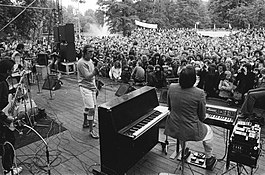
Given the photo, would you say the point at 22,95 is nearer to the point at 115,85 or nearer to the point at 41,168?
the point at 41,168

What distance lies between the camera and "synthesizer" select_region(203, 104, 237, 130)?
3.04 meters

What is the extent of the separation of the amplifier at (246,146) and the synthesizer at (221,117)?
253 mm

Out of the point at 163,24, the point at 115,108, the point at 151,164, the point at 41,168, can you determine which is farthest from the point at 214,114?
the point at 163,24

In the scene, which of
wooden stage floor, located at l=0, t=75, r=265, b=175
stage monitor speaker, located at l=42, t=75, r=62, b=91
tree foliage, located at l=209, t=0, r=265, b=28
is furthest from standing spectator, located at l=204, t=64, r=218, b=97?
tree foliage, located at l=209, t=0, r=265, b=28

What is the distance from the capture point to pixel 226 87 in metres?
6.10

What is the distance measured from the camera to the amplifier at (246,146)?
8.41 ft

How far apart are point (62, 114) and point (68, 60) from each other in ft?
17.0

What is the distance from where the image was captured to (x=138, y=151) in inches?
129

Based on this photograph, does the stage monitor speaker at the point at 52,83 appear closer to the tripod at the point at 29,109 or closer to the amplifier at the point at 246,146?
the tripod at the point at 29,109

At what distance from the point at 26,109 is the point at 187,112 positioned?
3724 mm

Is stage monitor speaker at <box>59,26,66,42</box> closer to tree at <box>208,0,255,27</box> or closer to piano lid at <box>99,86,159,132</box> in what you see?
piano lid at <box>99,86,159,132</box>

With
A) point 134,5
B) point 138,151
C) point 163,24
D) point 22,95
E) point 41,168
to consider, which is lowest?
point 41,168

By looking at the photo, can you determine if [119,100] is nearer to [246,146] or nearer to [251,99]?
[246,146]

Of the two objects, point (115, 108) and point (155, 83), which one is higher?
point (115, 108)
